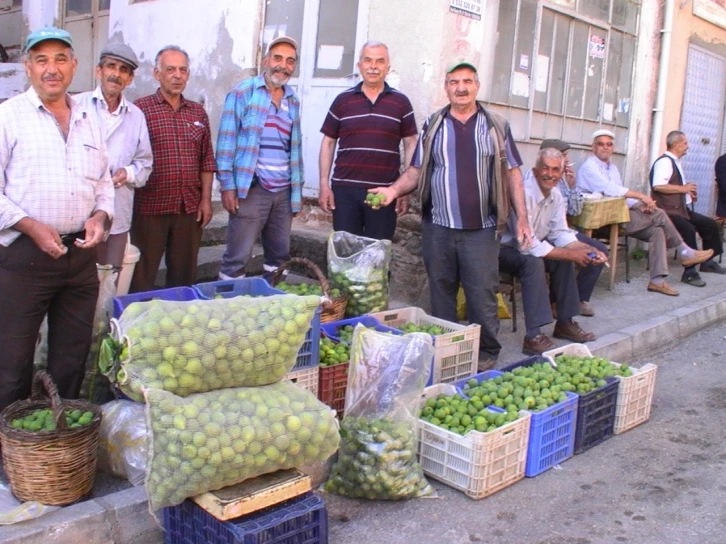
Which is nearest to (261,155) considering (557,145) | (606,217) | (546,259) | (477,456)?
(546,259)

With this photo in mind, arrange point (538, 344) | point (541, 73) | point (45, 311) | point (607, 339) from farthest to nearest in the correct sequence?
1. point (541, 73)
2. point (607, 339)
3. point (538, 344)
4. point (45, 311)

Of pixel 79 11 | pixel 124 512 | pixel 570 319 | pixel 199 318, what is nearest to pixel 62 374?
pixel 124 512

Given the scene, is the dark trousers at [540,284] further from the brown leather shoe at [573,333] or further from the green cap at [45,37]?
the green cap at [45,37]

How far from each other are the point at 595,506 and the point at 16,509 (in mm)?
2786

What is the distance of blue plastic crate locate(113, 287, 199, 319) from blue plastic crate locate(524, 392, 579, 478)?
213 centimetres

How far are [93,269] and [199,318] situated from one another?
0.93 metres

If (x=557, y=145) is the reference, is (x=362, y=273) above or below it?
below

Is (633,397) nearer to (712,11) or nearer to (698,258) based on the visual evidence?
(698,258)

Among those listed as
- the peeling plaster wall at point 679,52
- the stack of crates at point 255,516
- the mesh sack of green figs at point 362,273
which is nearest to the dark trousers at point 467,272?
the mesh sack of green figs at point 362,273

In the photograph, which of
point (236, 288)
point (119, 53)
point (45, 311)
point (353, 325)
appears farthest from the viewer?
point (353, 325)

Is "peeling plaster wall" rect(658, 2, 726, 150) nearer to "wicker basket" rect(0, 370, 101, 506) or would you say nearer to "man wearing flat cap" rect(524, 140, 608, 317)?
"man wearing flat cap" rect(524, 140, 608, 317)

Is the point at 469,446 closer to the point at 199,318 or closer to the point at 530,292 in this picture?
the point at 199,318

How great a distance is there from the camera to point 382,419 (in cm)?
390

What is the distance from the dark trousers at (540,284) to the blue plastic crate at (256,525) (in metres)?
3.18
